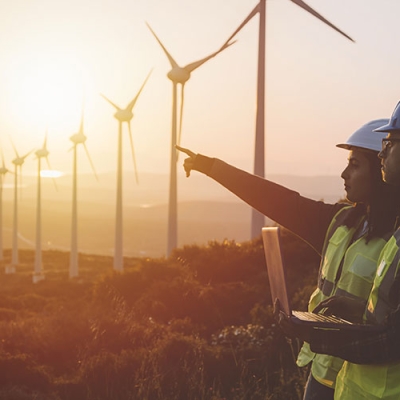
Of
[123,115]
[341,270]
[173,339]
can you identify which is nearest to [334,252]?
[341,270]

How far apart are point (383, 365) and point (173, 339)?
26.1 ft

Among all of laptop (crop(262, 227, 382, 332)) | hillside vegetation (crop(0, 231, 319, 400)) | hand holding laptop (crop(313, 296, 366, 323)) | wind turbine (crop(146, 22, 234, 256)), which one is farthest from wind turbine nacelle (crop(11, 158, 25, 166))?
hand holding laptop (crop(313, 296, 366, 323))

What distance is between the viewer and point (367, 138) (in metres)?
3.89

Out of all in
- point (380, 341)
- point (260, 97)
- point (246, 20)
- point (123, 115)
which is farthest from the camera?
point (123, 115)

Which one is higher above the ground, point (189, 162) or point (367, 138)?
point (367, 138)

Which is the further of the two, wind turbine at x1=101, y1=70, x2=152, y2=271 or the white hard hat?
wind turbine at x1=101, y1=70, x2=152, y2=271

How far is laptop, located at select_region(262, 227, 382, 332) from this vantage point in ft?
10.1

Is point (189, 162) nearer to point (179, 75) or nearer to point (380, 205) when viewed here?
point (380, 205)

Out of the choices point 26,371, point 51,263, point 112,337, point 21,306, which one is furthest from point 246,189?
point 51,263

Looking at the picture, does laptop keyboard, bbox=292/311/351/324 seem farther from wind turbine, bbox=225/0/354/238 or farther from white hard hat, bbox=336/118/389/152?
wind turbine, bbox=225/0/354/238

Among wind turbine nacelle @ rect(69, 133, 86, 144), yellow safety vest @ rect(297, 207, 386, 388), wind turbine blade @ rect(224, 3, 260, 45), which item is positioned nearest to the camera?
yellow safety vest @ rect(297, 207, 386, 388)

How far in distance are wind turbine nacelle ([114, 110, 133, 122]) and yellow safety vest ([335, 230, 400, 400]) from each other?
37.8m

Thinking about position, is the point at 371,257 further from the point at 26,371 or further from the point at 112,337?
the point at 112,337

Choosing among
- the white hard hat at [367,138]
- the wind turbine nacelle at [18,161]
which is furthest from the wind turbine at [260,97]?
the wind turbine nacelle at [18,161]
